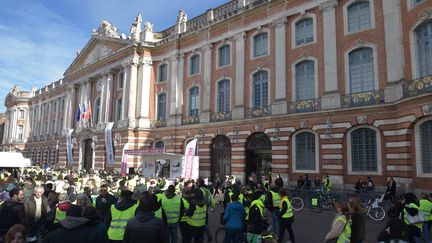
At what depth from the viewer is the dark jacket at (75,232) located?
440 centimetres

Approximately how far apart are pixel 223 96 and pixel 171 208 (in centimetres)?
2187

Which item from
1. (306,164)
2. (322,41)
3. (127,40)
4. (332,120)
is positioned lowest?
(306,164)

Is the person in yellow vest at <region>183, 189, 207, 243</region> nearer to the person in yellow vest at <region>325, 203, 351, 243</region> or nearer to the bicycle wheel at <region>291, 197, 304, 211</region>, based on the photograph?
the person in yellow vest at <region>325, 203, 351, 243</region>

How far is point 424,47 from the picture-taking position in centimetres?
1778

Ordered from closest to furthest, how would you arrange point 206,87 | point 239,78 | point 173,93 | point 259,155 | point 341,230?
point 341,230
point 259,155
point 239,78
point 206,87
point 173,93

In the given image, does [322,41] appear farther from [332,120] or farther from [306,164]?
[306,164]

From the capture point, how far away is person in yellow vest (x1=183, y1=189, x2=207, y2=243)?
841 cm

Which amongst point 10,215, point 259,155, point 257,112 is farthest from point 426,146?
point 10,215

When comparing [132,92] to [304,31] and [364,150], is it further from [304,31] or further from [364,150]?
[364,150]

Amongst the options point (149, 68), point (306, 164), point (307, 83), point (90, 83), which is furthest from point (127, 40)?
point (306, 164)

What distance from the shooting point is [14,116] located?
220ft

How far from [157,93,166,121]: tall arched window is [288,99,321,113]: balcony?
14141 millimetres

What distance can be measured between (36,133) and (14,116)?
341 inches

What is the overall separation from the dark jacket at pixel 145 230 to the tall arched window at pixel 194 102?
25944 millimetres
